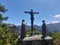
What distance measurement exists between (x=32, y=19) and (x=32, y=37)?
3.62 meters

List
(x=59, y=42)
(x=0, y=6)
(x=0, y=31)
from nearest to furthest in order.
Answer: (x=0, y=31) < (x=0, y=6) < (x=59, y=42)

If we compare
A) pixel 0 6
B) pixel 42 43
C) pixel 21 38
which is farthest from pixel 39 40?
pixel 0 6

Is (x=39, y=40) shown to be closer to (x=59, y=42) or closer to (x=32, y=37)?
(x=32, y=37)

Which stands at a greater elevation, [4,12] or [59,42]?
[4,12]

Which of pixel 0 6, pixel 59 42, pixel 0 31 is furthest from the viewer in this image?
pixel 59 42

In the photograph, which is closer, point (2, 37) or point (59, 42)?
point (2, 37)

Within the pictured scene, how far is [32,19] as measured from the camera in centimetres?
3975

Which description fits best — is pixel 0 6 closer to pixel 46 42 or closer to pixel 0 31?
pixel 0 31

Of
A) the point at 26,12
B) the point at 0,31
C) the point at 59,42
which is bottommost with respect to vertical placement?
the point at 59,42

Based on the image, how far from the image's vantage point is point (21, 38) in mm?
41375

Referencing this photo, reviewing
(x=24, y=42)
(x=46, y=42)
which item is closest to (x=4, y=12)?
(x=24, y=42)

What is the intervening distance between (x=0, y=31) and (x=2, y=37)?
5.35 feet

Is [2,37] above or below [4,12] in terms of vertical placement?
below

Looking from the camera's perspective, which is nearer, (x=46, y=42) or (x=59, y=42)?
(x=46, y=42)
